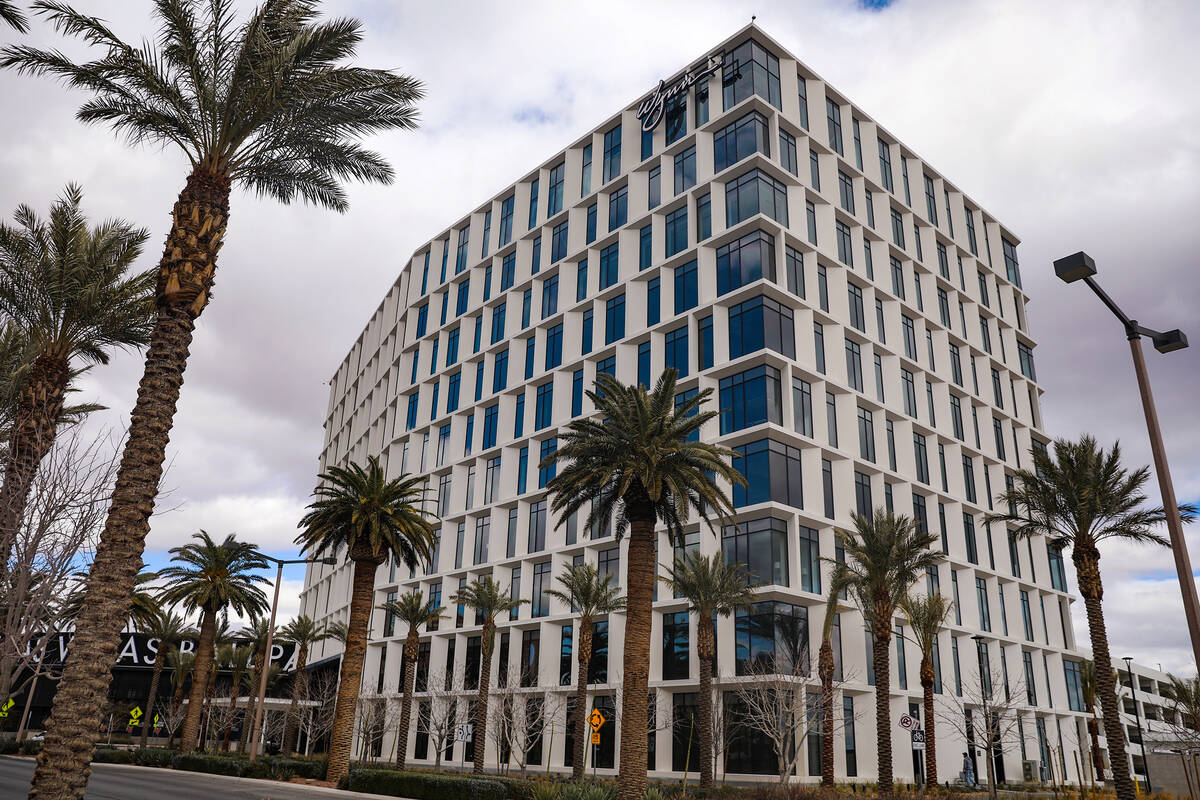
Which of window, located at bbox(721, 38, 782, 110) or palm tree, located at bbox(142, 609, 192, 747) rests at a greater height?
window, located at bbox(721, 38, 782, 110)

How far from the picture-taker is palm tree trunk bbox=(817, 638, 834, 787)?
133ft

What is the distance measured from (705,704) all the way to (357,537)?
17.8m

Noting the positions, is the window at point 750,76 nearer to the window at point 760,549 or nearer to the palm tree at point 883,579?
the window at point 760,549

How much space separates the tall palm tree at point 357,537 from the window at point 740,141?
28510 millimetres

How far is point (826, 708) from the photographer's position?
→ 4116 centimetres

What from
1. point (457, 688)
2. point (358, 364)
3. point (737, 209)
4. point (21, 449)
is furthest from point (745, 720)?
point (358, 364)

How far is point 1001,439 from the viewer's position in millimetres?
68000

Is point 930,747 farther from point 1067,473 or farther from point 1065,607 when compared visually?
point 1065,607

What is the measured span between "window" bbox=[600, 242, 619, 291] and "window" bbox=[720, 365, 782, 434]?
14477mm

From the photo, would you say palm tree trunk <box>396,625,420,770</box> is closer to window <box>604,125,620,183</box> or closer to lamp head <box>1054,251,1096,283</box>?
window <box>604,125,620,183</box>

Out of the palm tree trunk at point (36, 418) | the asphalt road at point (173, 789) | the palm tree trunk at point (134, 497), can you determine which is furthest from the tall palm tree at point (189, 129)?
the asphalt road at point (173, 789)

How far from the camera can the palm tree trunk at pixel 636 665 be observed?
96.2ft

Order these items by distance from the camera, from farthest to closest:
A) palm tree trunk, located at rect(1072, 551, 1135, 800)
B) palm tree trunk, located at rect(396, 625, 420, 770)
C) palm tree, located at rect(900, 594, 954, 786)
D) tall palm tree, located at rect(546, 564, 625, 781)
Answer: palm tree trunk, located at rect(396, 625, 420, 770), tall palm tree, located at rect(546, 564, 625, 781), palm tree, located at rect(900, 594, 954, 786), palm tree trunk, located at rect(1072, 551, 1135, 800)

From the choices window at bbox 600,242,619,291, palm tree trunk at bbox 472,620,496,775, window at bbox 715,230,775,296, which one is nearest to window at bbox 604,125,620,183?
window at bbox 600,242,619,291
